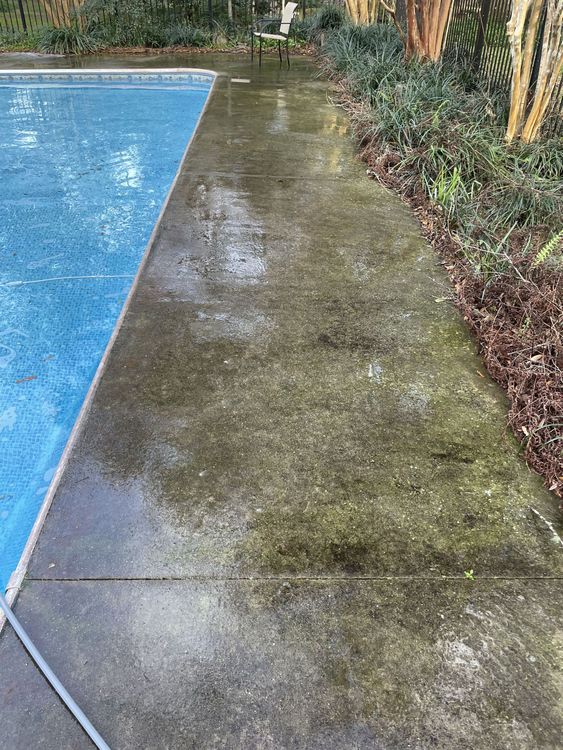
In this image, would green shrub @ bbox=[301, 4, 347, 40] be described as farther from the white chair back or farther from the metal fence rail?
the white chair back

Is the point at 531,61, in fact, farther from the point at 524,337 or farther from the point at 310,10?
the point at 310,10

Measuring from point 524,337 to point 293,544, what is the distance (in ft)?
5.25

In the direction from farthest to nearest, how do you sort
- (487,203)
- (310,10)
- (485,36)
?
(310,10) → (485,36) → (487,203)

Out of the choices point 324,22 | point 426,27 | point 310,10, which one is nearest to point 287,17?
point 324,22

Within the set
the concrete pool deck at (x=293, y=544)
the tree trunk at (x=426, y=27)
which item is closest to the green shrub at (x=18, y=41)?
the tree trunk at (x=426, y=27)

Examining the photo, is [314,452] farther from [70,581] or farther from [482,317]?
[482,317]

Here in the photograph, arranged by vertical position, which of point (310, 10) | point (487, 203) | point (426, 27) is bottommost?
point (487, 203)

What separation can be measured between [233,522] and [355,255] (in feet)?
7.34

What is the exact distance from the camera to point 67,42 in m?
11.0

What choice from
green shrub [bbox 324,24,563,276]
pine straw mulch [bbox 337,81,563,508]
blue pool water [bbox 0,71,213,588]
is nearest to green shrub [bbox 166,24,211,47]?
blue pool water [bbox 0,71,213,588]

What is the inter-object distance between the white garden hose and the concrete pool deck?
1.0 inches

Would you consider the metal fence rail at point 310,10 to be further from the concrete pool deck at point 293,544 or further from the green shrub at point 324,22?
the concrete pool deck at point 293,544

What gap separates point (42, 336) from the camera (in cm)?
354

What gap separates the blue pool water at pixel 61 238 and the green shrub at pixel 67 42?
7.87 ft
